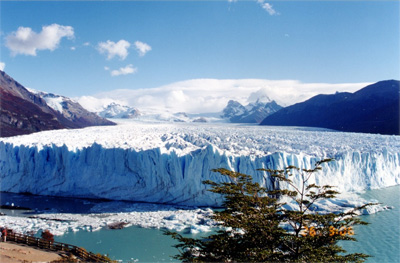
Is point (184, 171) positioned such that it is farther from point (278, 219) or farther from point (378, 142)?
point (378, 142)

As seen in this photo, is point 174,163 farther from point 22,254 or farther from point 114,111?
point 114,111

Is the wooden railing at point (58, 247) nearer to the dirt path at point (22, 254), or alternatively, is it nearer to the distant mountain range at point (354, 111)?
the dirt path at point (22, 254)

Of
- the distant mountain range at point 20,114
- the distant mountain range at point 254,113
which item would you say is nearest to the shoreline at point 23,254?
the distant mountain range at point 20,114

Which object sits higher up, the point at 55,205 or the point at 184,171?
the point at 184,171

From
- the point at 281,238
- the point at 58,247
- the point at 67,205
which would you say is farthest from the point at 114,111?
the point at 281,238

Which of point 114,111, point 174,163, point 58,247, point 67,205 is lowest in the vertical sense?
point 67,205

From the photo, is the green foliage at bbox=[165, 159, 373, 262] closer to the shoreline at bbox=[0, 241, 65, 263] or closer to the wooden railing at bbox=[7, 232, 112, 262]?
the wooden railing at bbox=[7, 232, 112, 262]

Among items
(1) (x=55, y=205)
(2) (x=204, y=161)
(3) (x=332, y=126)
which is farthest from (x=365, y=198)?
(3) (x=332, y=126)
